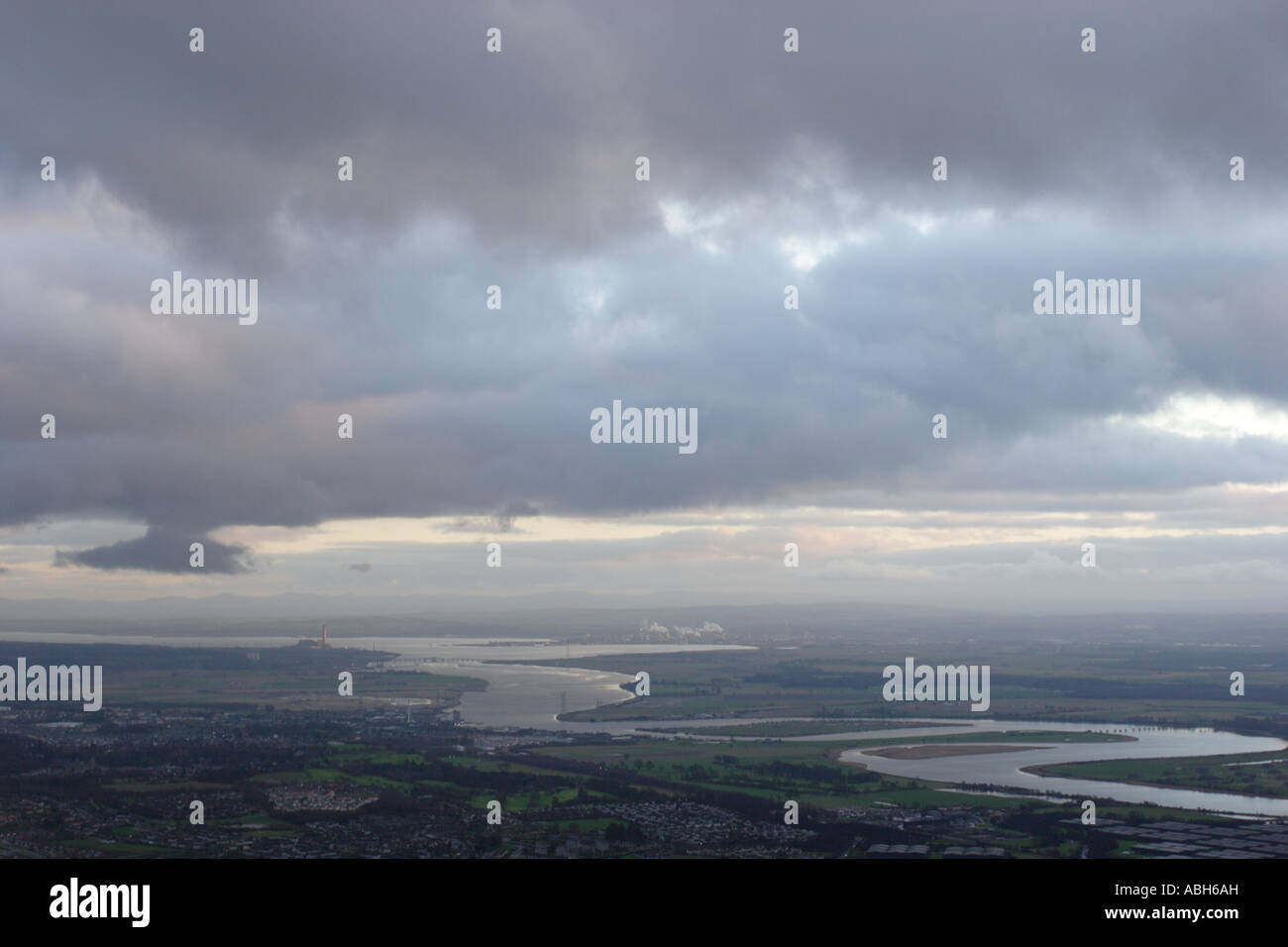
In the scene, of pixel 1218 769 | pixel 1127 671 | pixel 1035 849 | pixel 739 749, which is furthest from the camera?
pixel 1127 671

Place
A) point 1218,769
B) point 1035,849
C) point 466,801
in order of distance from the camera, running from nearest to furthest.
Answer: point 1035,849
point 466,801
point 1218,769

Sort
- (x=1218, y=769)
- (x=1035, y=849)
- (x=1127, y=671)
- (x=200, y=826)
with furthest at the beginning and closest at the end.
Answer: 1. (x=1127, y=671)
2. (x=1218, y=769)
3. (x=200, y=826)
4. (x=1035, y=849)

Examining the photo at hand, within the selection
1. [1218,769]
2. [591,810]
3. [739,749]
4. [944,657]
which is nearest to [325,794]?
[591,810]
